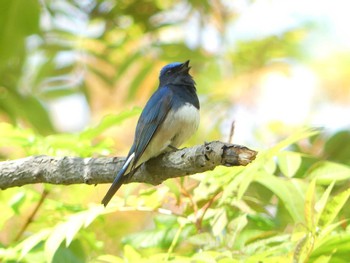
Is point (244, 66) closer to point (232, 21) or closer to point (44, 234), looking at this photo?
point (232, 21)

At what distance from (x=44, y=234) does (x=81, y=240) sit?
1.82 ft

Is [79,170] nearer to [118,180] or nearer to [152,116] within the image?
[118,180]

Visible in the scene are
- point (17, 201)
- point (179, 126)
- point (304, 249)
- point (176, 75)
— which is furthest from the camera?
point (176, 75)

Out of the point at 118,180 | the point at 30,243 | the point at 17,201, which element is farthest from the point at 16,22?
the point at 30,243

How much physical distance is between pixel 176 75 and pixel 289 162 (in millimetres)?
1412

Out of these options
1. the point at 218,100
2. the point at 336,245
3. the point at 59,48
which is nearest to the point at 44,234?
the point at 336,245

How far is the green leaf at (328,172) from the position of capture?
2667 mm

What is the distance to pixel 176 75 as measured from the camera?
4.07 meters

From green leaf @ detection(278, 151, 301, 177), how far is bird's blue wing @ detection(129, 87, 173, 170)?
0.63m

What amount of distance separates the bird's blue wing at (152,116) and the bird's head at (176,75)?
0.19m

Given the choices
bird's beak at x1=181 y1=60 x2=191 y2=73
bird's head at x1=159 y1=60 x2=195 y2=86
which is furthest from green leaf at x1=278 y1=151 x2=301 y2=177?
bird's beak at x1=181 y1=60 x2=191 y2=73

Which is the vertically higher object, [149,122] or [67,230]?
[149,122]

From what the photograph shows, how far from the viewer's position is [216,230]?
100 inches

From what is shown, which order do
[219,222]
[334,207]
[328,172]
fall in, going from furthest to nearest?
1. [328,172]
2. [219,222]
3. [334,207]
